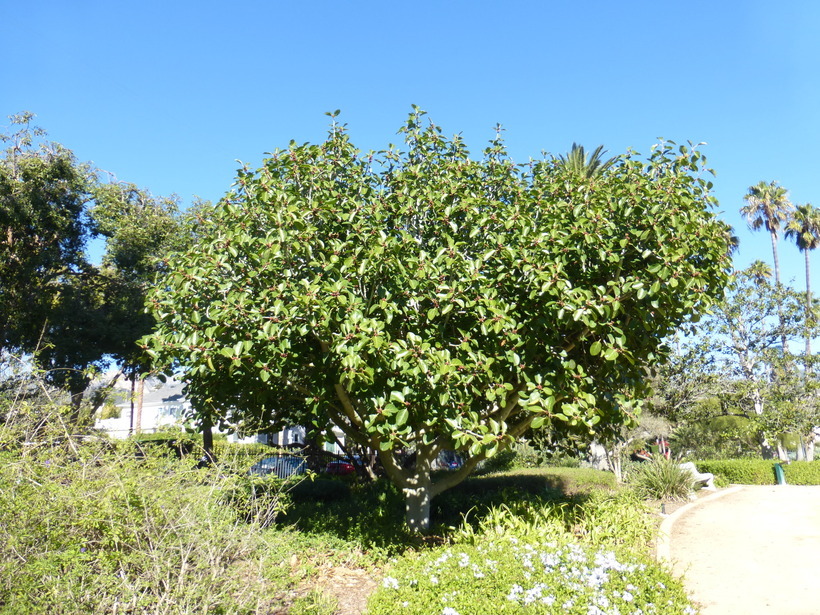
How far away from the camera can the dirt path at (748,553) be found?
6281 mm

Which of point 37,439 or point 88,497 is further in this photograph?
point 37,439

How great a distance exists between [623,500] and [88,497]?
7.73m

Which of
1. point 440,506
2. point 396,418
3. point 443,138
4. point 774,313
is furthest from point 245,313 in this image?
point 774,313

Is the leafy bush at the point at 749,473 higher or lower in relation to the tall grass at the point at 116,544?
lower

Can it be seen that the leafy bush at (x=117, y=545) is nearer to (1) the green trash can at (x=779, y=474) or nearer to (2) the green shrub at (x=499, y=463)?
(2) the green shrub at (x=499, y=463)

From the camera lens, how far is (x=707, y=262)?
6.65 metres

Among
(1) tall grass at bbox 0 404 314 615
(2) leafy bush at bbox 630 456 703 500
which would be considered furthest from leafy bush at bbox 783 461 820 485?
(1) tall grass at bbox 0 404 314 615

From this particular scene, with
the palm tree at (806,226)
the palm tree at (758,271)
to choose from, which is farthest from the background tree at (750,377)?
the palm tree at (806,226)

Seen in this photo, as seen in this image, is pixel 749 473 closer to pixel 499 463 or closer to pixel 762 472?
pixel 762 472

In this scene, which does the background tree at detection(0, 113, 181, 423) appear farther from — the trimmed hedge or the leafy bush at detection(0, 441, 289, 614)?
the trimmed hedge

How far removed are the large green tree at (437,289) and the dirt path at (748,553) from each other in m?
2.26

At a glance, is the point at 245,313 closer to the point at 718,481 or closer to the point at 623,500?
the point at 623,500

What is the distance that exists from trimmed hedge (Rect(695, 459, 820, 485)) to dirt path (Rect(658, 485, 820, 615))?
4.28 m

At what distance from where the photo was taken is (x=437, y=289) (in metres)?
6.08
